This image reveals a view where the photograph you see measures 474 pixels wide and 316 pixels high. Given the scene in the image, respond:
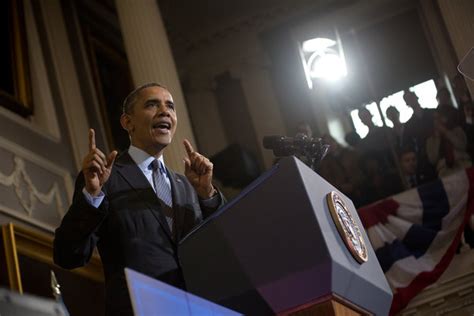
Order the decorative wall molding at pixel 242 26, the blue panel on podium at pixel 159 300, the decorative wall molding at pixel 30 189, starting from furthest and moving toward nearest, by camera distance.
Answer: the decorative wall molding at pixel 242 26
the decorative wall molding at pixel 30 189
the blue panel on podium at pixel 159 300

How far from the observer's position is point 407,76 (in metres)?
7.98

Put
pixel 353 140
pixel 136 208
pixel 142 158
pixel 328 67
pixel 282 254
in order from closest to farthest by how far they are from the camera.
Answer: pixel 282 254 < pixel 136 208 < pixel 142 158 < pixel 353 140 < pixel 328 67

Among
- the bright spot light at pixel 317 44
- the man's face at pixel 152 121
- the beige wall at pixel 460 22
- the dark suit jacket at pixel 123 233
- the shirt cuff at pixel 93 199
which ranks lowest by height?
the dark suit jacket at pixel 123 233

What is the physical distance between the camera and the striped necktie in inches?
74.4

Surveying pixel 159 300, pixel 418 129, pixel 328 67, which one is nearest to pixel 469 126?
pixel 418 129

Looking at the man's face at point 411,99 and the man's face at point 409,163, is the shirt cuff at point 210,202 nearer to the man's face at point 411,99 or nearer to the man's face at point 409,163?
the man's face at point 409,163

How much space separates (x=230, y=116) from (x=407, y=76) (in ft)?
6.26

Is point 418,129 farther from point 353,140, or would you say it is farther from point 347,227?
point 347,227

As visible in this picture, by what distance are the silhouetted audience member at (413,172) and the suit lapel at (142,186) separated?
4.43 m

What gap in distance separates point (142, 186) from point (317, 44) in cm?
686

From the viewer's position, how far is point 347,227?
176cm

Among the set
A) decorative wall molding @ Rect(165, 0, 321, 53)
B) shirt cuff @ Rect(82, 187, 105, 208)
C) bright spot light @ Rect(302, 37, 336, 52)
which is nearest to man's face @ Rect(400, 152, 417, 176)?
bright spot light @ Rect(302, 37, 336, 52)

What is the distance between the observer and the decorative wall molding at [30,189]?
5332mm

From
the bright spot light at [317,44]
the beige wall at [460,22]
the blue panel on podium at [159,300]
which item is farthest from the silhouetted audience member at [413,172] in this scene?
the blue panel on podium at [159,300]
